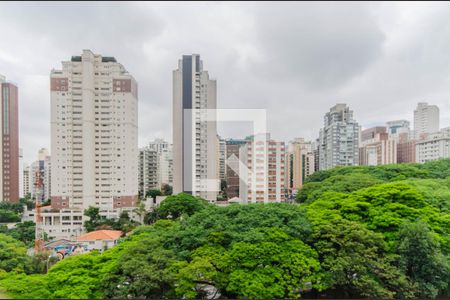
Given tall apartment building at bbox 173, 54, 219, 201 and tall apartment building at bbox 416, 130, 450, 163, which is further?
tall apartment building at bbox 416, 130, 450, 163

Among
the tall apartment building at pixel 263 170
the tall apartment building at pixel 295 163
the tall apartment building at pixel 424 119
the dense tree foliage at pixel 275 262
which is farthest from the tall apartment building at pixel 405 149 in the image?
the dense tree foliage at pixel 275 262

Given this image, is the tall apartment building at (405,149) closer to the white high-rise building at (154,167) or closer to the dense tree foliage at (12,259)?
the white high-rise building at (154,167)

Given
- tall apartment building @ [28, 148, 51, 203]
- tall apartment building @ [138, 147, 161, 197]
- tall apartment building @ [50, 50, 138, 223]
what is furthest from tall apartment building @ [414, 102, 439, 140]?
tall apartment building @ [28, 148, 51, 203]

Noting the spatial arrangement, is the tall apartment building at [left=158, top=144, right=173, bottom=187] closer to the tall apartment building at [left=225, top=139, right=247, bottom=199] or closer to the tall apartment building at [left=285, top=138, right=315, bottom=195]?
the tall apartment building at [left=225, top=139, right=247, bottom=199]

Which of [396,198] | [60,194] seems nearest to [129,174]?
[60,194]

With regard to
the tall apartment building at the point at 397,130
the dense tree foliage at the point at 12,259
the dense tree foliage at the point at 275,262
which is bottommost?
the dense tree foliage at the point at 12,259

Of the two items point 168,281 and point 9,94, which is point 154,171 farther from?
point 168,281
